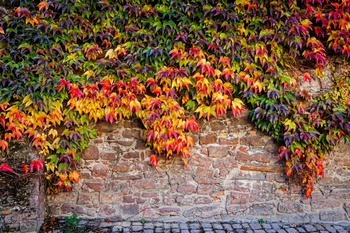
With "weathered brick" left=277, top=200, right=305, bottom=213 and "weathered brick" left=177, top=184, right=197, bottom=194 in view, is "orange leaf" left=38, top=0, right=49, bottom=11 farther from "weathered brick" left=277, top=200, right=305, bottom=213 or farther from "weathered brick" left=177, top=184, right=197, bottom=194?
"weathered brick" left=277, top=200, right=305, bottom=213

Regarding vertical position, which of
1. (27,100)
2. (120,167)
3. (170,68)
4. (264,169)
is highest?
(170,68)

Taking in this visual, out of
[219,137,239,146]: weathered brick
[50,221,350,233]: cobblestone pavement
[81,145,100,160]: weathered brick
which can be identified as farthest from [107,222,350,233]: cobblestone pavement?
[219,137,239,146]: weathered brick

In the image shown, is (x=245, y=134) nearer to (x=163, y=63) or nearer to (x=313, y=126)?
(x=313, y=126)

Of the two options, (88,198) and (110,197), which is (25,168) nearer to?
(88,198)

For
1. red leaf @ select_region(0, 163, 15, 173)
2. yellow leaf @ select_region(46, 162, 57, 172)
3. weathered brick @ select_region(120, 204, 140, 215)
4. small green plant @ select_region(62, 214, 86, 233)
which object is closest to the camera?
red leaf @ select_region(0, 163, 15, 173)

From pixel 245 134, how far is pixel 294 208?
113 centimetres

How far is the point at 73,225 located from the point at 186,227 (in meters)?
1.34

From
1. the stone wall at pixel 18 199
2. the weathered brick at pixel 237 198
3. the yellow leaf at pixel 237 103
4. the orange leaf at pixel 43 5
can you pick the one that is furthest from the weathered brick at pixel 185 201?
the orange leaf at pixel 43 5

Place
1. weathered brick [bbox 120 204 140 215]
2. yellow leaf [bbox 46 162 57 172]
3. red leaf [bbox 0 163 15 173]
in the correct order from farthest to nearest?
weathered brick [bbox 120 204 140 215] → yellow leaf [bbox 46 162 57 172] → red leaf [bbox 0 163 15 173]

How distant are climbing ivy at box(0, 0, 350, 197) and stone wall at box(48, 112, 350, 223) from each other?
172mm

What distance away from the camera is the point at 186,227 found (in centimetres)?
373

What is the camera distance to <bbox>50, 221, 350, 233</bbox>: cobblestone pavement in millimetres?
3627

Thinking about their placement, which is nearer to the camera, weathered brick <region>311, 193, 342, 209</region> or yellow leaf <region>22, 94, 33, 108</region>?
yellow leaf <region>22, 94, 33, 108</region>

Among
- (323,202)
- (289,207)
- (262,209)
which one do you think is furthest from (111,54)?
(323,202)
